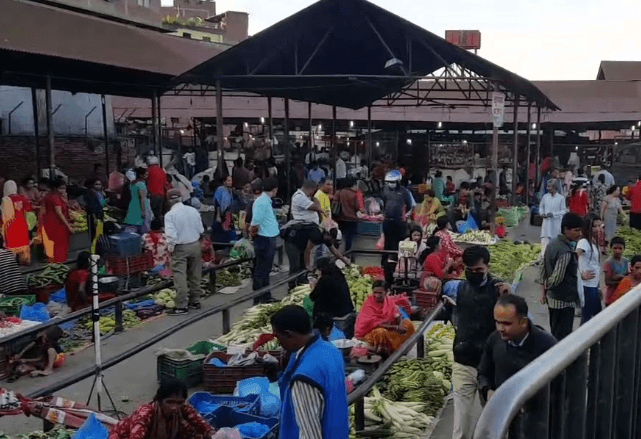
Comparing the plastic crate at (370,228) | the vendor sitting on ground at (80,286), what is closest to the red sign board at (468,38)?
the plastic crate at (370,228)

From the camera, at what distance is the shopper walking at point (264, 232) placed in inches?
386

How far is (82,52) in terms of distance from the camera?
1332 centimetres

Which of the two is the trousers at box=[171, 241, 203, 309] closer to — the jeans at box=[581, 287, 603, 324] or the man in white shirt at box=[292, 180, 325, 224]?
the man in white shirt at box=[292, 180, 325, 224]

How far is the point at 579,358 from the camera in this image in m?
1.92

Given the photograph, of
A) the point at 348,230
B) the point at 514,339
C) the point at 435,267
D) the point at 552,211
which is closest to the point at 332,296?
the point at 435,267

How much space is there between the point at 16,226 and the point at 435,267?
6910mm

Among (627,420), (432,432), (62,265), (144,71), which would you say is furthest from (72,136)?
(627,420)

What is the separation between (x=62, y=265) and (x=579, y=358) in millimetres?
10476

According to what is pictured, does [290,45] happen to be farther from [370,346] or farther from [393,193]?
[370,346]

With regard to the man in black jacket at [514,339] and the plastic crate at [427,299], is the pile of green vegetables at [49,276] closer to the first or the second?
the plastic crate at [427,299]

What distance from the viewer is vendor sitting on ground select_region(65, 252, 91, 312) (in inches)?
350

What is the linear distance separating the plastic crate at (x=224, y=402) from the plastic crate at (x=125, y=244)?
575cm

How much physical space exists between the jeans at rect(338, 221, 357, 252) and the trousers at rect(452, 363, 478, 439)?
805 cm

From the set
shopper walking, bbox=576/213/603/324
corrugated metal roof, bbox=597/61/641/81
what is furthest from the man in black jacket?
corrugated metal roof, bbox=597/61/641/81
